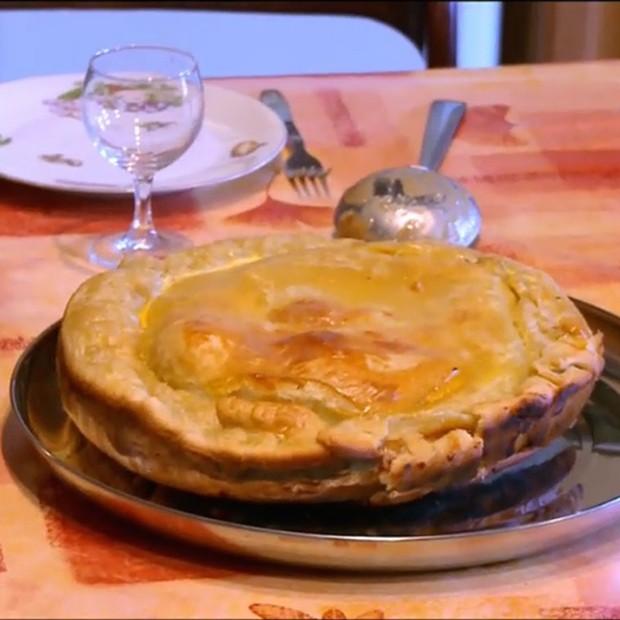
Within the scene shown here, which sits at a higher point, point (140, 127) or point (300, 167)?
point (140, 127)

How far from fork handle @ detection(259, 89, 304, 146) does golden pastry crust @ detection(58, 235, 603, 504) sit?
17.7 inches

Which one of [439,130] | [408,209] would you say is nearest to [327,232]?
[408,209]

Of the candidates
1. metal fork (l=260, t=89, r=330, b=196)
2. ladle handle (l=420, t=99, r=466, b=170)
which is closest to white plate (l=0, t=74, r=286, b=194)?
metal fork (l=260, t=89, r=330, b=196)

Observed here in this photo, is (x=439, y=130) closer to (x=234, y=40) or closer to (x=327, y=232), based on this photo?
(x=327, y=232)

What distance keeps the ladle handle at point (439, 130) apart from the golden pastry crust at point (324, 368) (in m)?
0.39

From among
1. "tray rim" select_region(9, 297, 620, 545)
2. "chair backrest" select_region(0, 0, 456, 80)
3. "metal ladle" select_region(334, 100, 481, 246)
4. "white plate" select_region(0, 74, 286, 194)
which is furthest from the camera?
"chair backrest" select_region(0, 0, 456, 80)

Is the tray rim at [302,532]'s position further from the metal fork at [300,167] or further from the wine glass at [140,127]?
the metal fork at [300,167]

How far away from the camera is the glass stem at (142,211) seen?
0.99 metres

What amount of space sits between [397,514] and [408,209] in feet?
1.25

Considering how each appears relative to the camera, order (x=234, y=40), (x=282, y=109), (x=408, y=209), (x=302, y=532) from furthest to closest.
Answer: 1. (x=234, y=40)
2. (x=282, y=109)
3. (x=408, y=209)
4. (x=302, y=532)

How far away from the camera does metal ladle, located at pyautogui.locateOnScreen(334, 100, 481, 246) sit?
0.95 metres

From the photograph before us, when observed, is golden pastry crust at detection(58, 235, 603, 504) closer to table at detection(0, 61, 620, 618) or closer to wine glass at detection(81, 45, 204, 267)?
table at detection(0, 61, 620, 618)

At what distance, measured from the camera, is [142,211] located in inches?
39.3

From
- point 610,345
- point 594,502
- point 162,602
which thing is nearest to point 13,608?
point 162,602
